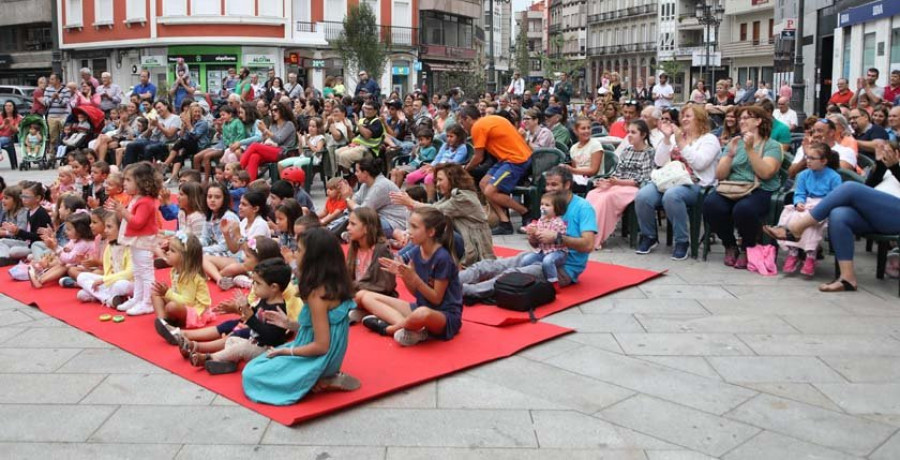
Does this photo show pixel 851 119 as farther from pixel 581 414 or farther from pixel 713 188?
pixel 581 414

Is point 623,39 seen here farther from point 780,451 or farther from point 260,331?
point 780,451

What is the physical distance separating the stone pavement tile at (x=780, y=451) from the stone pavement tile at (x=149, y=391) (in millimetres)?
2940

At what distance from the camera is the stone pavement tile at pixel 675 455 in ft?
15.1

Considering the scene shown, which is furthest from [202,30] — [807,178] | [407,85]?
[807,178]

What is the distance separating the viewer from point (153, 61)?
4544cm

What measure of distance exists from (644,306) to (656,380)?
198 cm

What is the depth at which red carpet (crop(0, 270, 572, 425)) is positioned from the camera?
538cm

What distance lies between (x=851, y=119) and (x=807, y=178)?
349 cm

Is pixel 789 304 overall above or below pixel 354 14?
below

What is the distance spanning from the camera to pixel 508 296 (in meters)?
7.46

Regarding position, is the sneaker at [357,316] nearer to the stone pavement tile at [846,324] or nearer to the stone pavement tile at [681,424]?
the stone pavement tile at [681,424]

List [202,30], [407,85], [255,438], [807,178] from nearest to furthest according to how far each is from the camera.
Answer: [255,438] → [807,178] → [202,30] → [407,85]

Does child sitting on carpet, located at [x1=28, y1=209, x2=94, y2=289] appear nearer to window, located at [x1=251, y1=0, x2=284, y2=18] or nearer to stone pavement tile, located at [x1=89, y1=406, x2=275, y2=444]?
stone pavement tile, located at [x1=89, y1=406, x2=275, y2=444]

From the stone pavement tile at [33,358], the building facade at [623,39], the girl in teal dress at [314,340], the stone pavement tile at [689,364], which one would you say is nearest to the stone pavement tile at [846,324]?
the stone pavement tile at [689,364]
